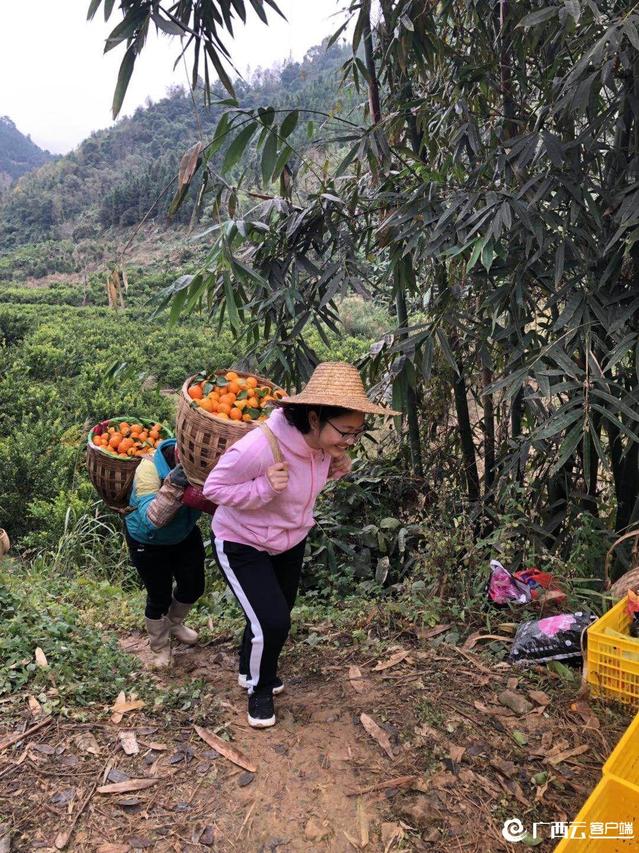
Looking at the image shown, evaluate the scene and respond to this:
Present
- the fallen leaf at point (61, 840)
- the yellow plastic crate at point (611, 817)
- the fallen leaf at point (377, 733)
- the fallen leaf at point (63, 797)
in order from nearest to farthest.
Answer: the yellow plastic crate at point (611, 817) < the fallen leaf at point (61, 840) < the fallen leaf at point (63, 797) < the fallen leaf at point (377, 733)

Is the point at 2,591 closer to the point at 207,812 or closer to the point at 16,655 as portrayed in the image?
the point at 16,655

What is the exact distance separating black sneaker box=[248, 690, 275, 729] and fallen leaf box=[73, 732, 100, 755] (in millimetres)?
530

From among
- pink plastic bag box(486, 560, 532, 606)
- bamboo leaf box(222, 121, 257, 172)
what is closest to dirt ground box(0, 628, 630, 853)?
pink plastic bag box(486, 560, 532, 606)

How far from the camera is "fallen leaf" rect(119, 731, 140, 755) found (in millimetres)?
2250

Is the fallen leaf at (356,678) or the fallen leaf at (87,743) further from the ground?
the fallen leaf at (356,678)

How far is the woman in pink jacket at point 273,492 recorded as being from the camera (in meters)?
2.17

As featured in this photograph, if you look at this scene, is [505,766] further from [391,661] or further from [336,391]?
[336,391]

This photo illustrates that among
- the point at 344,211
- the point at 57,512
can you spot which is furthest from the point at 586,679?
the point at 57,512

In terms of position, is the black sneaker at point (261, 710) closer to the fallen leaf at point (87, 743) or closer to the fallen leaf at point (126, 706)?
the fallen leaf at point (126, 706)

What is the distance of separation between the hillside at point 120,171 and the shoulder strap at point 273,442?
109 feet

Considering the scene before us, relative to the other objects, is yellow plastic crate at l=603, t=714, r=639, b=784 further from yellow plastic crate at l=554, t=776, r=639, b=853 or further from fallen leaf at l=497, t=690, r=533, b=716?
fallen leaf at l=497, t=690, r=533, b=716

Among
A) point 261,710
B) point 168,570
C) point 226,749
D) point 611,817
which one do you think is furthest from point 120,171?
point 611,817

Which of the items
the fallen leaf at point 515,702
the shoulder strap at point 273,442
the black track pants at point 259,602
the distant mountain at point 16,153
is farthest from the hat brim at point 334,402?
the distant mountain at point 16,153

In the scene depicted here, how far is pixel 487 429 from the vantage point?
3723 mm
